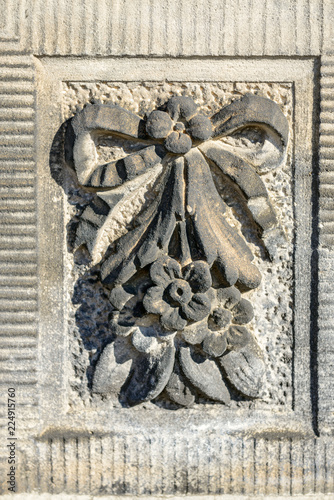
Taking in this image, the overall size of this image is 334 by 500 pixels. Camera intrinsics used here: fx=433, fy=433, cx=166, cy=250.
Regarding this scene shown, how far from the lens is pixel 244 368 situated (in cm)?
138

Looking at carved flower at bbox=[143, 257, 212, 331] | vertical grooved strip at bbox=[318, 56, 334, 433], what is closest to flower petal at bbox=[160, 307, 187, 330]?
carved flower at bbox=[143, 257, 212, 331]

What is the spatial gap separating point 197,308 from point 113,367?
0.35 meters

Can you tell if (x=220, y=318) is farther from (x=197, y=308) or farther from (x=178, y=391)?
(x=178, y=391)

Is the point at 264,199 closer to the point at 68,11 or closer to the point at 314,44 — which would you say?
the point at 314,44

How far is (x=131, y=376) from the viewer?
4.63 feet

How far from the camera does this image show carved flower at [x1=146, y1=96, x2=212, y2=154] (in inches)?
50.8

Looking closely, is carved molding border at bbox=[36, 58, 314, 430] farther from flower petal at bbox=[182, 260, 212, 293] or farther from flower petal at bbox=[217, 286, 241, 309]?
flower petal at bbox=[182, 260, 212, 293]

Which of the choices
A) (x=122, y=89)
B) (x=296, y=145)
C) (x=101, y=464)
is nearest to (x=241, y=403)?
(x=101, y=464)

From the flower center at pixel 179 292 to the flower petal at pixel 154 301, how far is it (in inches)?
1.1

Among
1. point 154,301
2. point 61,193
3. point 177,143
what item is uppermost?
point 177,143

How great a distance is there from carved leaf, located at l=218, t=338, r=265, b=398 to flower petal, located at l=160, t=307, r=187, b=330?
0.19 m

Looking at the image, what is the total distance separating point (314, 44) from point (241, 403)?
1173 millimetres

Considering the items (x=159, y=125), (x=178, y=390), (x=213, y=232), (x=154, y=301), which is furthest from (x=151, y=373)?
(x=159, y=125)

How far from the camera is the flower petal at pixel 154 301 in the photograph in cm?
129
